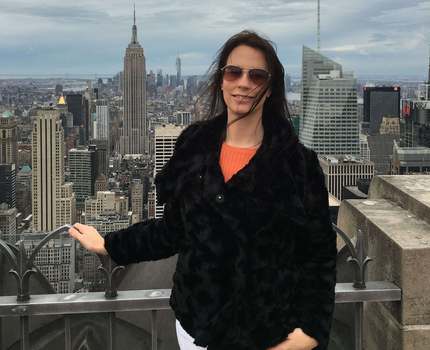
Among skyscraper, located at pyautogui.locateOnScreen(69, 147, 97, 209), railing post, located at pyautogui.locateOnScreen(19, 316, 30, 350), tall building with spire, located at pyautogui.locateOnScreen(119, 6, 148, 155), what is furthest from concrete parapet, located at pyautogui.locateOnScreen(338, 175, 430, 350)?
tall building with spire, located at pyautogui.locateOnScreen(119, 6, 148, 155)

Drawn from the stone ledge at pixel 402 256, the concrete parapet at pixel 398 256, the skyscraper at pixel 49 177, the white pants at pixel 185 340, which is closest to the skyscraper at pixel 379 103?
the skyscraper at pixel 49 177

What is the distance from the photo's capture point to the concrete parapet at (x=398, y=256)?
6.39 ft

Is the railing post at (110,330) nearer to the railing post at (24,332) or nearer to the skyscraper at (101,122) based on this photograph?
the railing post at (24,332)

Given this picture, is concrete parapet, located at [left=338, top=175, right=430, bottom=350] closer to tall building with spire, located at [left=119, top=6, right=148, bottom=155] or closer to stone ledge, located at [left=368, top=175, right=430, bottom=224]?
stone ledge, located at [left=368, top=175, right=430, bottom=224]

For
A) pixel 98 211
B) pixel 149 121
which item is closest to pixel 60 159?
pixel 98 211

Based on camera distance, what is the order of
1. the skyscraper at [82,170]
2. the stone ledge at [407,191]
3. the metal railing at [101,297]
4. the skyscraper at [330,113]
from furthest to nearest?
the skyscraper at [330,113] < the skyscraper at [82,170] < the stone ledge at [407,191] < the metal railing at [101,297]

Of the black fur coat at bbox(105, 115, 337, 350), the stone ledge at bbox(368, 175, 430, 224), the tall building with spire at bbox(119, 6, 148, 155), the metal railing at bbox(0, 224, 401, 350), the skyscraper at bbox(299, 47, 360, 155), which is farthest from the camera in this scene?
the tall building with spire at bbox(119, 6, 148, 155)

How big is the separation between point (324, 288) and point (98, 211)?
185 feet

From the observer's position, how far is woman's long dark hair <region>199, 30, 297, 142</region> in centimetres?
150

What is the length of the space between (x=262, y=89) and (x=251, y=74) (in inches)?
1.9

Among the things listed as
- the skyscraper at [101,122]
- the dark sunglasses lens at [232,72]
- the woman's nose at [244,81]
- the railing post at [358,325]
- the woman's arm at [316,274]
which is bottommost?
the railing post at [358,325]

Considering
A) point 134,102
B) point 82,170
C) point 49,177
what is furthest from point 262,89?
point 134,102

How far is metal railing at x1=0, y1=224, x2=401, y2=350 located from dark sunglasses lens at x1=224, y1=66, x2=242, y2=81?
0.67m

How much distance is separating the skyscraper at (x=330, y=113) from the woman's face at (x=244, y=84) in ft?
291
